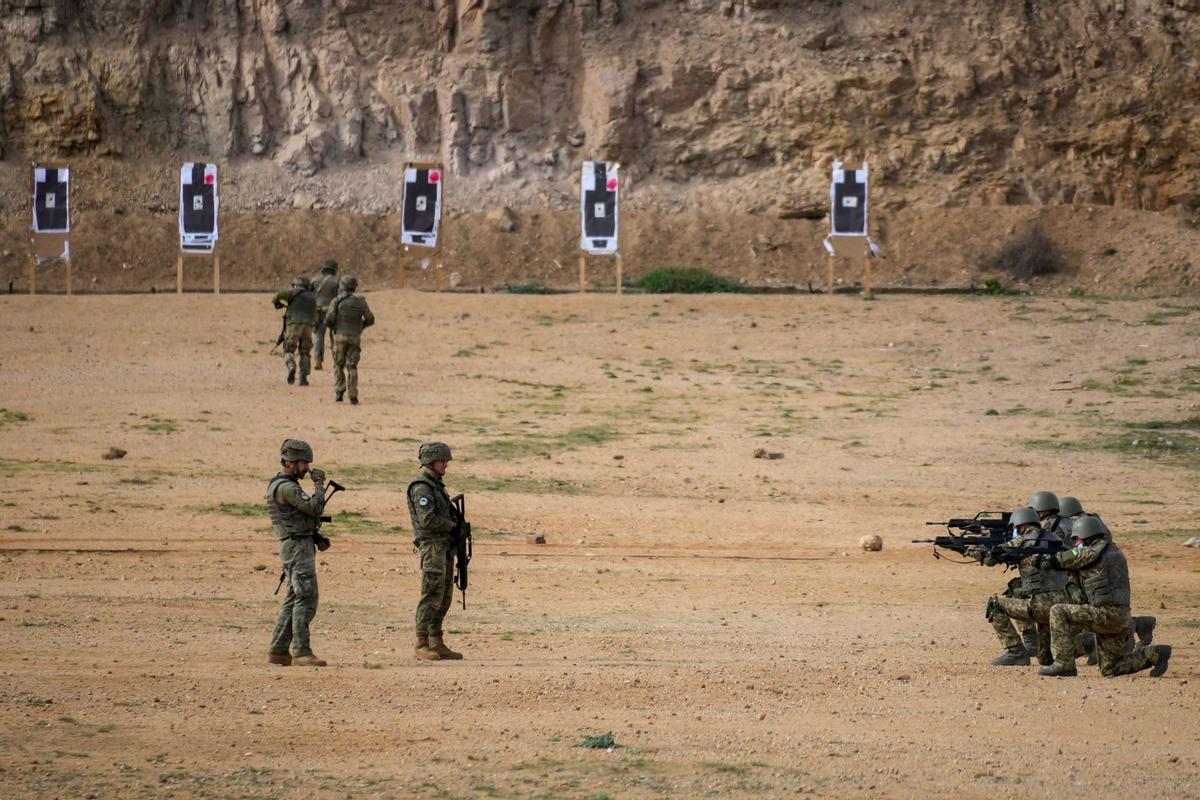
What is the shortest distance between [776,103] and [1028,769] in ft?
127

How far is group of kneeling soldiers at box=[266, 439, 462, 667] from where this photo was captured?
1106cm

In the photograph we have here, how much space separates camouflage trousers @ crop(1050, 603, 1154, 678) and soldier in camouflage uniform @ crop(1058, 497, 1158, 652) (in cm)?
12

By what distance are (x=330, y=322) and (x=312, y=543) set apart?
1313cm

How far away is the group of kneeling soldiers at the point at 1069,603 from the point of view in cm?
1134

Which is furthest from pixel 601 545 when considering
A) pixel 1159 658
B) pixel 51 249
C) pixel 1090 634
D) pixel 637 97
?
pixel 637 97

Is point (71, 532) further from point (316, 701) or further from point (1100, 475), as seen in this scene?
point (1100, 475)

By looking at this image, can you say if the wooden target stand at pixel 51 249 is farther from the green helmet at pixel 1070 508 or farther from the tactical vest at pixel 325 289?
the green helmet at pixel 1070 508

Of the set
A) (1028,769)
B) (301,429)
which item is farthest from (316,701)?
(301,429)

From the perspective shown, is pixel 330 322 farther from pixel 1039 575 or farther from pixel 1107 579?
pixel 1107 579

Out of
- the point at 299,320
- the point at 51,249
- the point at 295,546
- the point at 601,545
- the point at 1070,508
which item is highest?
the point at 51,249

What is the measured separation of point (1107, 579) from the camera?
37.2ft

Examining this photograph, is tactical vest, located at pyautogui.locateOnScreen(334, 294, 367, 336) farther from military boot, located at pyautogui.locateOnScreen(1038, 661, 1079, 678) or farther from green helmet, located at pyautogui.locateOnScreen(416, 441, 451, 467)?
military boot, located at pyautogui.locateOnScreen(1038, 661, 1079, 678)

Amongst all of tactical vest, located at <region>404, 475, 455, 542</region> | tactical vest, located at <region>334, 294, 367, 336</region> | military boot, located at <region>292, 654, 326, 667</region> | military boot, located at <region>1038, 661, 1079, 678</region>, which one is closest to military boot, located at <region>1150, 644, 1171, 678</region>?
military boot, located at <region>1038, 661, 1079, 678</region>

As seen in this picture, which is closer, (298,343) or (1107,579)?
(1107,579)
